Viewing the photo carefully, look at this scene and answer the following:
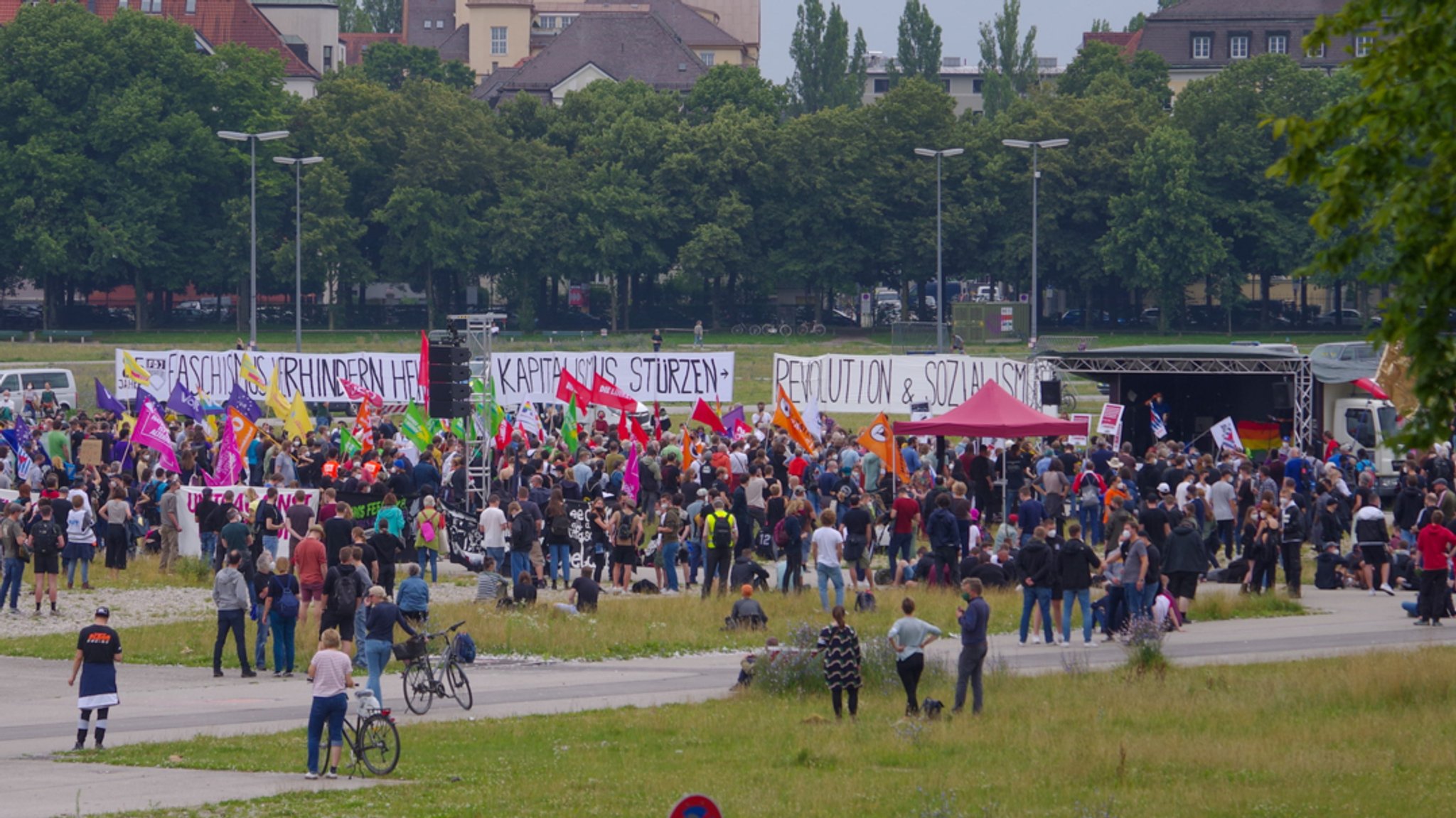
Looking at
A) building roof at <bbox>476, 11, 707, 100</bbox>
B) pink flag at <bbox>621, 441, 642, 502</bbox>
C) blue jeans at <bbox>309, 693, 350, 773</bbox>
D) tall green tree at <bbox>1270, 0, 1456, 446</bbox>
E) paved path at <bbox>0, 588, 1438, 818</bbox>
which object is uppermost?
building roof at <bbox>476, 11, 707, 100</bbox>

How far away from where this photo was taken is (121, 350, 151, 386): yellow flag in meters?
44.3

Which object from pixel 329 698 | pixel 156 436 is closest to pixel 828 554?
pixel 329 698

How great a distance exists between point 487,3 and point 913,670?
429 ft

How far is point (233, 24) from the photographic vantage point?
120m

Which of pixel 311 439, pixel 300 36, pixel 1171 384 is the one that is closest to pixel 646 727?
pixel 311 439

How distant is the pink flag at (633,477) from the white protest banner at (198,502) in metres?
5.39

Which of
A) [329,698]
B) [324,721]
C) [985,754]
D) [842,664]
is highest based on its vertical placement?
[329,698]

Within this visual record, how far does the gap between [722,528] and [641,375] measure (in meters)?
18.3

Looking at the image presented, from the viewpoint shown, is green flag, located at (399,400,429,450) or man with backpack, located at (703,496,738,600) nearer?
man with backpack, located at (703,496,738,600)

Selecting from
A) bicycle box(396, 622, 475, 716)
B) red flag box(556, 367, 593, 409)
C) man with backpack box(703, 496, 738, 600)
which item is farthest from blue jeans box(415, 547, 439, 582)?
red flag box(556, 367, 593, 409)

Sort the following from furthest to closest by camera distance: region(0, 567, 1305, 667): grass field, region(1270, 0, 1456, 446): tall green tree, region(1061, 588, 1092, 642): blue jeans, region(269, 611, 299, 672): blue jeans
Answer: region(0, 567, 1305, 667): grass field < region(1061, 588, 1092, 642): blue jeans < region(269, 611, 299, 672): blue jeans < region(1270, 0, 1456, 446): tall green tree

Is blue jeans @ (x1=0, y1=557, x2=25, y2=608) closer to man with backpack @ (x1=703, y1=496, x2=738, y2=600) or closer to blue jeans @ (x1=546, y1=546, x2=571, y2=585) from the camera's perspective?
blue jeans @ (x1=546, y1=546, x2=571, y2=585)

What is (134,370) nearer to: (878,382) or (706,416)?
(706,416)

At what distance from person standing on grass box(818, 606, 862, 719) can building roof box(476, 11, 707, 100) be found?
360 ft
